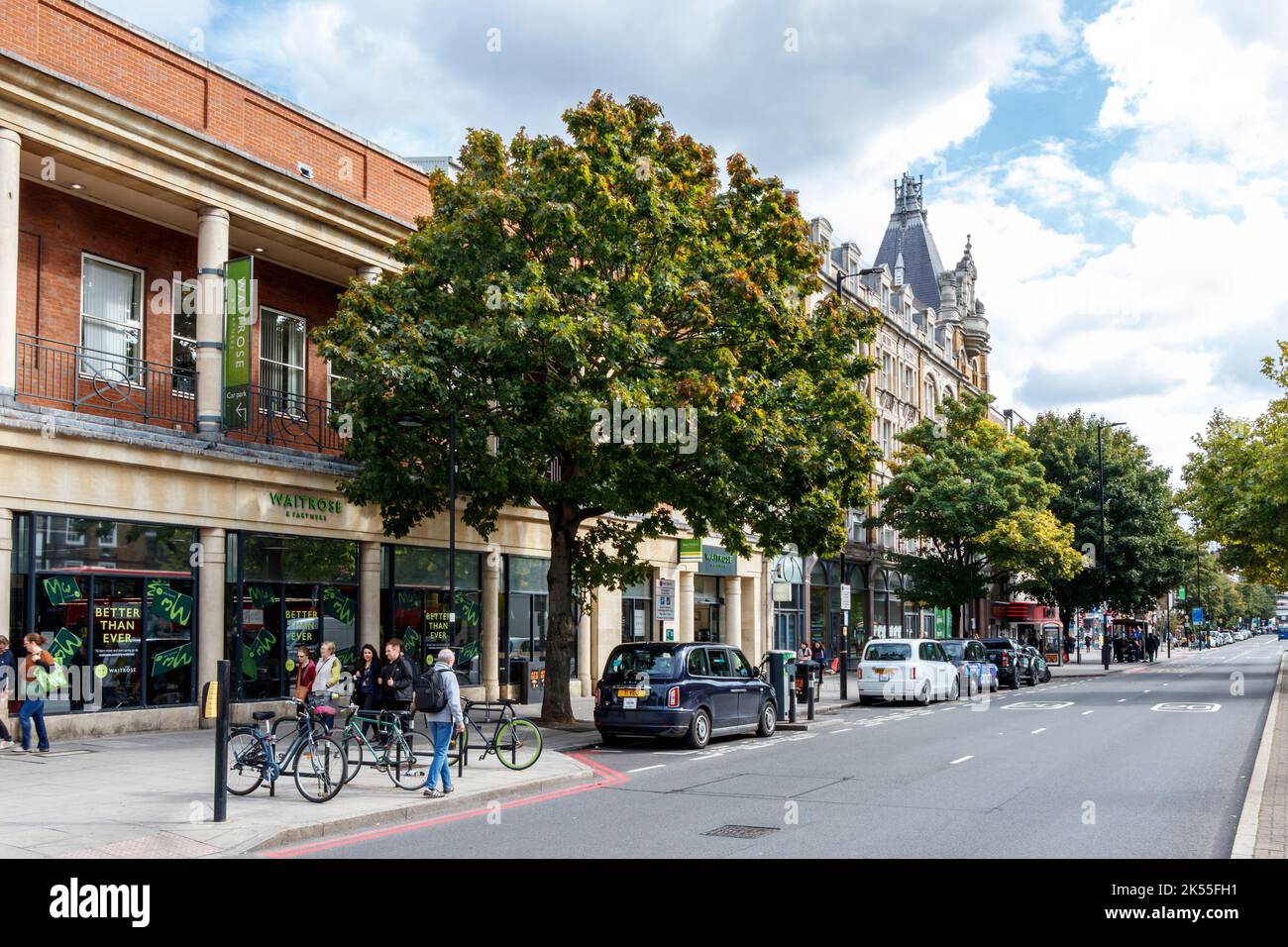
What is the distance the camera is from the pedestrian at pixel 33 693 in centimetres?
1537

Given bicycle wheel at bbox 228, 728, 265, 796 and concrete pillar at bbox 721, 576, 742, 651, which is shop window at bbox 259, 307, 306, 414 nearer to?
bicycle wheel at bbox 228, 728, 265, 796

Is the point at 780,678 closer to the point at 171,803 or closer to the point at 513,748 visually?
the point at 513,748

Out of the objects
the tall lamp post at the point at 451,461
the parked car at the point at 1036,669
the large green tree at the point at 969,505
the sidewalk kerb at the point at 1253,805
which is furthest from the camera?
the large green tree at the point at 969,505

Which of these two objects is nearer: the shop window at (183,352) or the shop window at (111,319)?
the shop window at (111,319)

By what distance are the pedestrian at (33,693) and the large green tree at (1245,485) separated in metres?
32.1

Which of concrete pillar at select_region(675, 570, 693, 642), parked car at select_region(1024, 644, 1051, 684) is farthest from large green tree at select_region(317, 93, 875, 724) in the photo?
parked car at select_region(1024, 644, 1051, 684)

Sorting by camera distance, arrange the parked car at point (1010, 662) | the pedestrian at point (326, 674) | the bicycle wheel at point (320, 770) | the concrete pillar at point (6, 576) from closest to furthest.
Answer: the bicycle wheel at point (320, 770) → the pedestrian at point (326, 674) → the concrete pillar at point (6, 576) → the parked car at point (1010, 662)

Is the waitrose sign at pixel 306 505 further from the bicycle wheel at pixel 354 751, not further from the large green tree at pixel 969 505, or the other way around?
the large green tree at pixel 969 505

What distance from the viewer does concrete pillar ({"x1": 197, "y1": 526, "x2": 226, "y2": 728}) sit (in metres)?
19.5

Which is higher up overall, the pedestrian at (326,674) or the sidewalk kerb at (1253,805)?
the pedestrian at (326,674)
